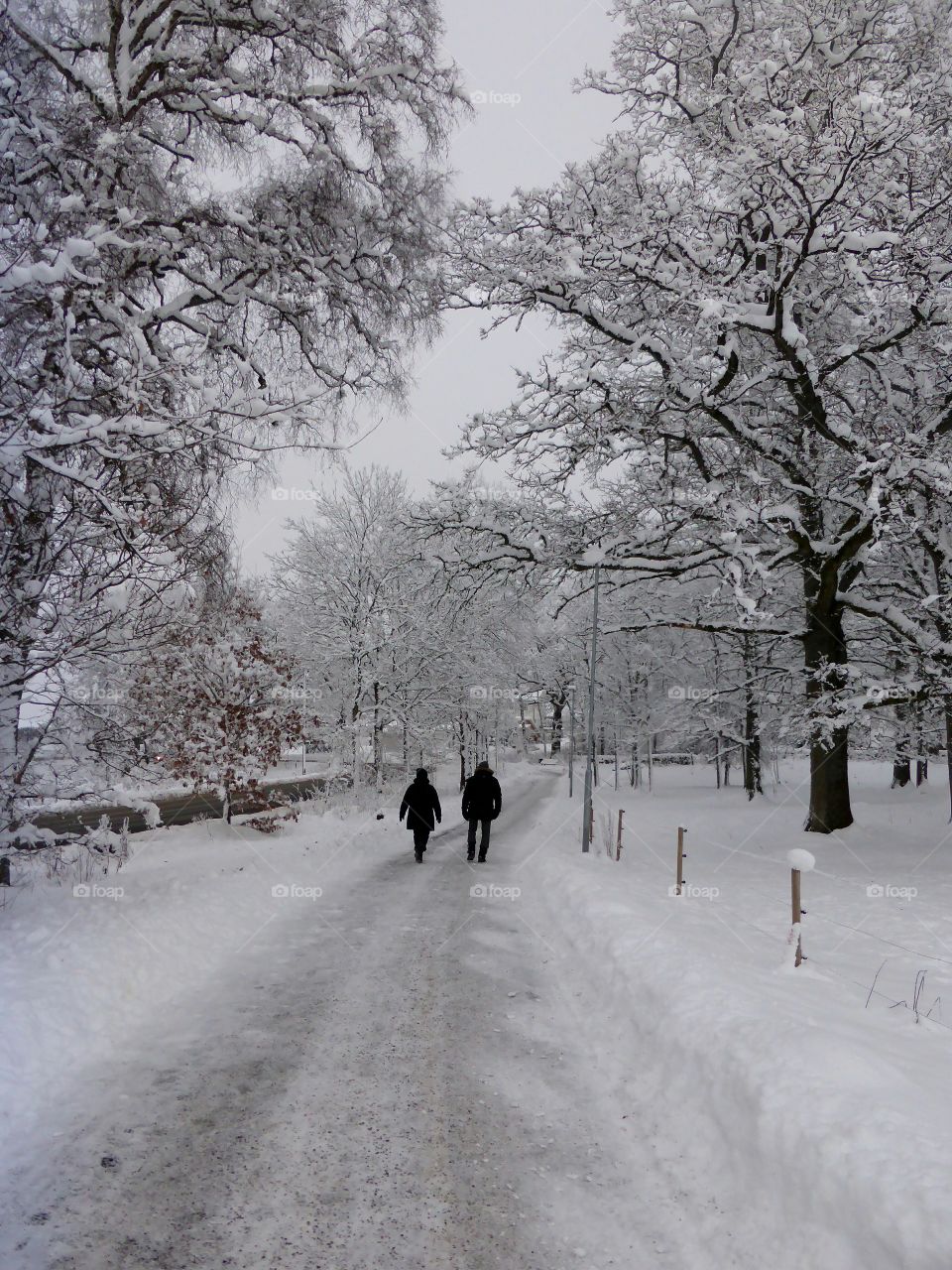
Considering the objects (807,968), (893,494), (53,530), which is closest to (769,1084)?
(807,968)

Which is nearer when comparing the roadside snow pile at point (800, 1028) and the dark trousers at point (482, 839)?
the roadside snow pile at point (800, 1028)

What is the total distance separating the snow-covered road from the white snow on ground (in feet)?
0.06

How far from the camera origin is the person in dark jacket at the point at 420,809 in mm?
13008

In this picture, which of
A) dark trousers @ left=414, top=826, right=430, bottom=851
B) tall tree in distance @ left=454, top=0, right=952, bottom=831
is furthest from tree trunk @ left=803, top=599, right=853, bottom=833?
dark trousers @ left=414, top=826, right=430, bottom=851

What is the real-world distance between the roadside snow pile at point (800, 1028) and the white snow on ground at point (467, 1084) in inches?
0.8

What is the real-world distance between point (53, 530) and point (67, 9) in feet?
15.5

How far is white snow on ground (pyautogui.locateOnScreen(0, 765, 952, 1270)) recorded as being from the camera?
9.91ft

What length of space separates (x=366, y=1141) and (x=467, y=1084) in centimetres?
87

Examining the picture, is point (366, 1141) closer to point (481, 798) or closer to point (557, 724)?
point (481, 798)

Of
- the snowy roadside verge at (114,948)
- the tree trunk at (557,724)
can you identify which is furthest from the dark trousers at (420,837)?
the tree trunk at (557,724)

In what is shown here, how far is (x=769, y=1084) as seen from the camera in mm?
3725

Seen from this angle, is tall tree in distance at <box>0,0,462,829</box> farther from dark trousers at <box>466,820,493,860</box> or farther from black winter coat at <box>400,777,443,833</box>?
dark trousers at <box>466,820,493,860</box>

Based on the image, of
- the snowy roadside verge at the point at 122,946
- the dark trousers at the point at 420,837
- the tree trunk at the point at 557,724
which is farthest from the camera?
the tree trunk at the point at 557,724

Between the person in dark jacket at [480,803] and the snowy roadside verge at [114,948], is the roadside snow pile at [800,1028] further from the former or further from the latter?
the snowy roadside verge at [114,948]
